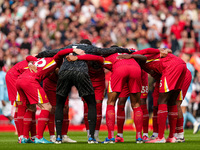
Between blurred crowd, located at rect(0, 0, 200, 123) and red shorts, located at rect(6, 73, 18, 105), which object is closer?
red shorts, located at rect(6, 73, 18, 105)

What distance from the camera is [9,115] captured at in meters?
19.2

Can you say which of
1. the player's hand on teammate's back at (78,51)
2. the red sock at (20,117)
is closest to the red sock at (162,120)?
the player's hand on teammate's back at (78,51)

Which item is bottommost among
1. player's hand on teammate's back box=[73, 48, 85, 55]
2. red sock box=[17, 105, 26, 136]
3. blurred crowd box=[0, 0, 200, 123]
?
red sock box=[17, 105, 26, 136]

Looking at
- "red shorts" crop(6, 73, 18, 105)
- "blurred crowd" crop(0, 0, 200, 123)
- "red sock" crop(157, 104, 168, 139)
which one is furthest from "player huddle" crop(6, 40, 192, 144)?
"blurred crowd" crop(0, 0, 200, 123)

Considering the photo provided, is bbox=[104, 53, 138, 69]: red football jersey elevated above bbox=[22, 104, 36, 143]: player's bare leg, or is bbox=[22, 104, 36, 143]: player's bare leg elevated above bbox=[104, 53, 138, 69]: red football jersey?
bbox=[104, 53, 138, 69]: red football jersey

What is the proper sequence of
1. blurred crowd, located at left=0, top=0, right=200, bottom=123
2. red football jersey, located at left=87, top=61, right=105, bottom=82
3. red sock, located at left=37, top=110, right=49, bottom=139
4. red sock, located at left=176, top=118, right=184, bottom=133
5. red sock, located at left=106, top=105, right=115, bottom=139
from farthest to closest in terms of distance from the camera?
1. blurred crowd, located at left=0, top=0, right=200, bottom=123
2. red sock, located at left=176, top=118, right=184, bottom=133
3. red football jersey, located at left=87, top=61, right=105, bottom=82
4. red sock, located at left=37, top=110, right=49, bottom=139
5. red sock, located at left=106, top=105, right=115, bottom=139

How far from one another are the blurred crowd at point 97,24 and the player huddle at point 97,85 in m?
11.7

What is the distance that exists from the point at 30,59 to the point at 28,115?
150 centimetres

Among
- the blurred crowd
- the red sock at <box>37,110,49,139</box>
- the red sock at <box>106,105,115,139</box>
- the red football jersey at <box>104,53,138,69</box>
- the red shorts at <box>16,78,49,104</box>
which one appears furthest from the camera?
the blurred crowd

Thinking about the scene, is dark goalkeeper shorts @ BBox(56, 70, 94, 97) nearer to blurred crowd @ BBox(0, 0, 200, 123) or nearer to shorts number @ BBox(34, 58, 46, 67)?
shorts number @ BBox(34, 58, 46, 67)

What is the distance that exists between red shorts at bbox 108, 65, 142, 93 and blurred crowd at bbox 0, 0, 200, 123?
12.6 metres

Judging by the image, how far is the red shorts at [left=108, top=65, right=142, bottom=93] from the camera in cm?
Answer: 1126

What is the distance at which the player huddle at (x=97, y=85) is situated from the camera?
11172 millimetres

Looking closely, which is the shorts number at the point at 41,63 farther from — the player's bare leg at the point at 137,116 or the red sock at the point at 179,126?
the red sock at the point at 179,126
